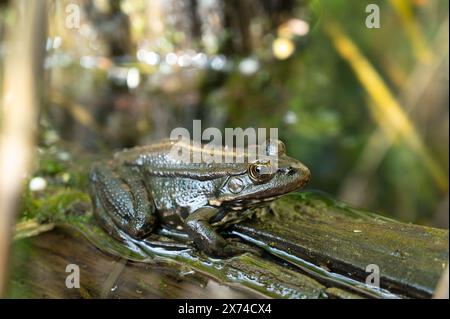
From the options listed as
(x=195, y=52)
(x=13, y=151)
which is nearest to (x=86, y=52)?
(x=195, y=52)

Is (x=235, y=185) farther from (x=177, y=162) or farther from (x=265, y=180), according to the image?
(x=177, y=162)

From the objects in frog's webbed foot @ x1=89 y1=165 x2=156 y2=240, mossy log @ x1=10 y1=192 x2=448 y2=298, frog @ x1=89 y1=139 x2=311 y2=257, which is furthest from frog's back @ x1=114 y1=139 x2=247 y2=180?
mossy log @ x1=10 y1=192 x2=448 y2=298

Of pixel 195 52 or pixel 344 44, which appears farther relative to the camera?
pixel 195 52

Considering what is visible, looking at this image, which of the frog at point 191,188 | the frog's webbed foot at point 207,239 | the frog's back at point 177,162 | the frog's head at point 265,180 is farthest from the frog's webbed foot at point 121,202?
the frog's head at point 265,180

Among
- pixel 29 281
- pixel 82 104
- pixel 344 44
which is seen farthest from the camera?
pixel 82 104

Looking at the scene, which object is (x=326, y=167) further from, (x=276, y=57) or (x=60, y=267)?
(x=60, y=267)

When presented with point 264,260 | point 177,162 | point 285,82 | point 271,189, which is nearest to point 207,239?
point 264,260

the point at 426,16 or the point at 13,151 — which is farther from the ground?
the point at 426,16
